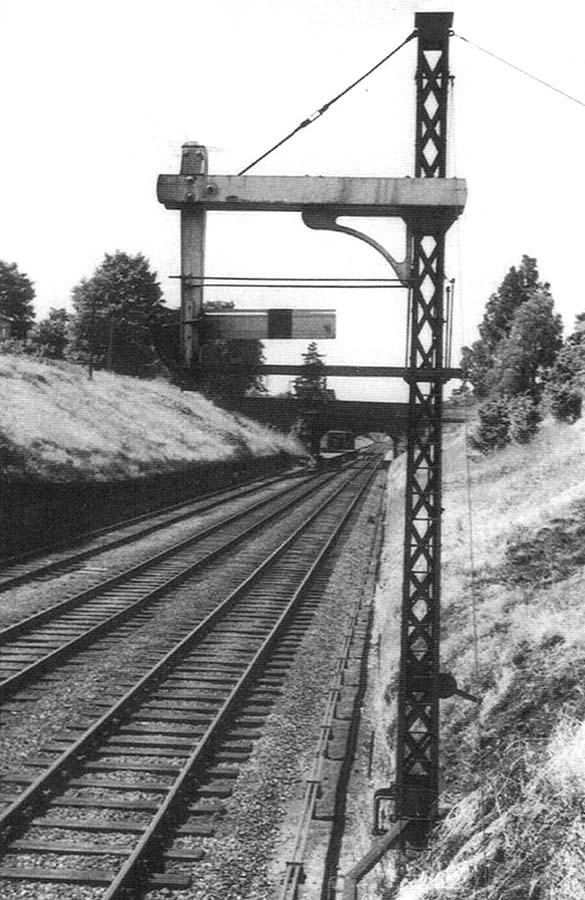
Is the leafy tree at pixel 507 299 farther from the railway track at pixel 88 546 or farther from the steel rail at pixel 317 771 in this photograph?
the steel rail at pixel 317 771

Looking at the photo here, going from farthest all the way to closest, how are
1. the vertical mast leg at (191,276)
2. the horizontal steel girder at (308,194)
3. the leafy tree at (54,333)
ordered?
the leafy tree at (54,333) → the vertical mast leg at (191,276) → the horizontal steel girder at (308,194)

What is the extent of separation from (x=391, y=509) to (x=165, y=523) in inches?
395

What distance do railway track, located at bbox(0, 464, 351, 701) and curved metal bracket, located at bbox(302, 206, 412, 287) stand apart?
7662 millimetres

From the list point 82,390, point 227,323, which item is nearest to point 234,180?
point 227,323

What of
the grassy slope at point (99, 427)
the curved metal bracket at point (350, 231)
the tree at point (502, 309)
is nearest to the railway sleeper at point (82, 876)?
the curved metal bracket at point (350, 231)

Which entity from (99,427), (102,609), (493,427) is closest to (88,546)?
(102,609)

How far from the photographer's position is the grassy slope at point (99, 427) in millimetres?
26938

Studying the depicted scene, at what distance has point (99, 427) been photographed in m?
35.9

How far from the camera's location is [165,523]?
2778 cm

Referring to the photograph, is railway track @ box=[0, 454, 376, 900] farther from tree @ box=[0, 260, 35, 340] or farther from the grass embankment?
tree @ box=[0, 260, 35, 340]

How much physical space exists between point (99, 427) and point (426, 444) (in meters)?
28.5

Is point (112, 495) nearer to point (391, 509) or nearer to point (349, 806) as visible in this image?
point (391, 509)

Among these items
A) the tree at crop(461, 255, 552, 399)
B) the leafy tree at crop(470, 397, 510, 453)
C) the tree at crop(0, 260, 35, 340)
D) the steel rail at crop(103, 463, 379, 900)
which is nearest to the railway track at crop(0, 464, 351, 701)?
the steel rail at crop(103, 463, 379, 900)

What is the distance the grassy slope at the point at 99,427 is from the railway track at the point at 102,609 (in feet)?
16.4
